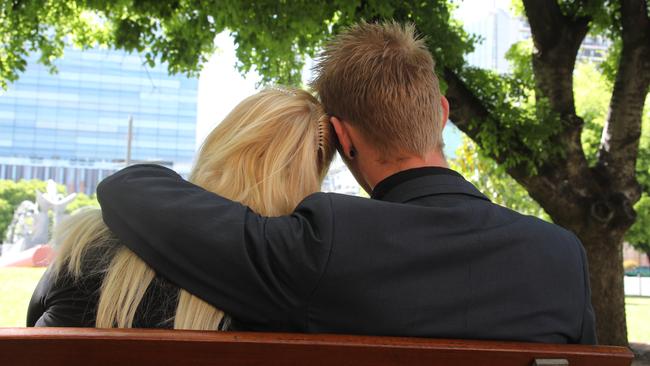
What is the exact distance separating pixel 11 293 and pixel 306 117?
662 inches

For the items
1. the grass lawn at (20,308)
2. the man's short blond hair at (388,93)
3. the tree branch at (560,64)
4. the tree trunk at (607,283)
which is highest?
the tree branch at (560,64)

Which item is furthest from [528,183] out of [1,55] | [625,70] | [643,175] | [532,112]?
[643,175]

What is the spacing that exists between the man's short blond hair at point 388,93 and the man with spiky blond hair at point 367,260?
0.16m

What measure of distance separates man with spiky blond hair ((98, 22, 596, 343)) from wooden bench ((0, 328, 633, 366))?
0.46 feet

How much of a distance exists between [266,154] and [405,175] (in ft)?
1.07

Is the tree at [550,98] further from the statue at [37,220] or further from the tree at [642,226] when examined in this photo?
the statue at [37,220]

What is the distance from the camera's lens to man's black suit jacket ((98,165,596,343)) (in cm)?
135

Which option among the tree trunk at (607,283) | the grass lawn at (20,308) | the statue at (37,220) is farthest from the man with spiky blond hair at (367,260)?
the statue at (37,220)

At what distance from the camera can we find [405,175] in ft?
5.43

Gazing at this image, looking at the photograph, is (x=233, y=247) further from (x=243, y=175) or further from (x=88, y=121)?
(x=88, y=121)

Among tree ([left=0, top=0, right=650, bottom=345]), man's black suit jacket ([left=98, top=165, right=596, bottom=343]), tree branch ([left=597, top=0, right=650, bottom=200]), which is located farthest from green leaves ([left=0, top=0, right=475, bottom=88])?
man's black suit jacket ([left=98, top=165, right=596, bottom=343])

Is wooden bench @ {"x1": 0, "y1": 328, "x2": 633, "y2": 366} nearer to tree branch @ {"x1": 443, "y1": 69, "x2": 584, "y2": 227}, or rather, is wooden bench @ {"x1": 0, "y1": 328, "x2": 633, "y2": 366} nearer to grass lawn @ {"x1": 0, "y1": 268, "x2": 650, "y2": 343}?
tree branch @ {"x1": 443, "y1": 69, "x2": 584, "y2": 227}

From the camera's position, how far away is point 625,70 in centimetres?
789

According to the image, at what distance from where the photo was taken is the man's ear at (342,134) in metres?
1.74
